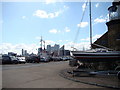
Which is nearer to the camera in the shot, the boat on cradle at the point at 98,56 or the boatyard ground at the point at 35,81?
the boatyard ground at the point at 35,81

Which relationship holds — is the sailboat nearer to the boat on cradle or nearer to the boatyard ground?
the boat on cradle

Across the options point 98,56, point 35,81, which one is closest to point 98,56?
point 98,56

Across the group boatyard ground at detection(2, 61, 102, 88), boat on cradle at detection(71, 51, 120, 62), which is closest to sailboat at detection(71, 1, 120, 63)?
boat on cradle at detection(71, 51, 120, 62)

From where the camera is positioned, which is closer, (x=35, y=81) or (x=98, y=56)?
(x=35, y=81)

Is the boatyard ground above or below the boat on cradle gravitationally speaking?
below

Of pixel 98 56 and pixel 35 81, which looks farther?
pixel 98 56

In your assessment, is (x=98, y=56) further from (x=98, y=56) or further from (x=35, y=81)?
(x=35, y=81)

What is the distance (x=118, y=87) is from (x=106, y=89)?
802 mm

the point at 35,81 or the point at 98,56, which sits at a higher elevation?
the point at 98,56

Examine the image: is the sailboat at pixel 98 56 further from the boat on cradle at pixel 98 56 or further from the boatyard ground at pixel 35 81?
the boatyard ground at pixel 35 81

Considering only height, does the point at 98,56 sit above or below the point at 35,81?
above

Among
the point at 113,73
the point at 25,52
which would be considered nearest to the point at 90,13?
the point at 113,73

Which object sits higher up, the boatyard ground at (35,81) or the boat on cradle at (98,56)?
the boat on cradle at (98,56)

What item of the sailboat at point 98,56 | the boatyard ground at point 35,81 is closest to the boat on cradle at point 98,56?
the sailboat at point 98,56
